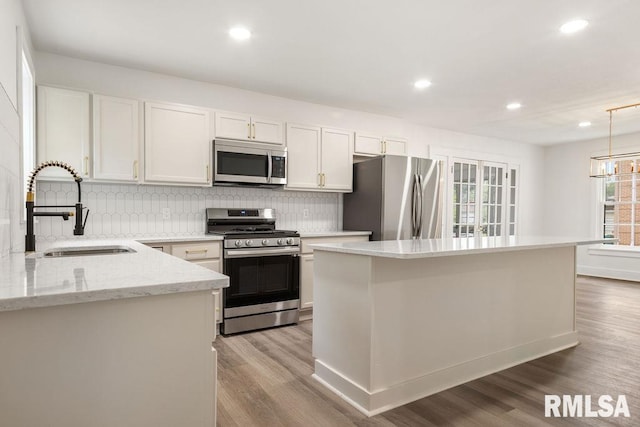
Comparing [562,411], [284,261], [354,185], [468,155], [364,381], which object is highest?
[468,155]

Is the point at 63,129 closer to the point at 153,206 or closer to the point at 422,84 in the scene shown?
the point at 153,206

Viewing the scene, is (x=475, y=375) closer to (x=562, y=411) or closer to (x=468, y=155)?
(x=562, y=411)

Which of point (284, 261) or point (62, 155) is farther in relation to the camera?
point (284, 261)

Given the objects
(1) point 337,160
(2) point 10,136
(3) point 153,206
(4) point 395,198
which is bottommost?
(3) point 153,206

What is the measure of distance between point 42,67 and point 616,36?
15.0 ft

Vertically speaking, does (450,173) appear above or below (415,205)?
above

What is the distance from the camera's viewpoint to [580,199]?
676 cm

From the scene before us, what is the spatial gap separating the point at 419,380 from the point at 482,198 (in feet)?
15.7

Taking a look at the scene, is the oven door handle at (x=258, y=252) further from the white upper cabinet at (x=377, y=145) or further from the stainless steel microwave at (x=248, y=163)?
the white upper cabinet at (x=377, y=145)

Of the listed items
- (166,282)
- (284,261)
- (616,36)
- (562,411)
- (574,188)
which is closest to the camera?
(166,282)

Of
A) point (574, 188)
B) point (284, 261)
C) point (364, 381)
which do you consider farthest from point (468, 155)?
point (364, 381)

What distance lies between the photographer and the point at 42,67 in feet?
10.3

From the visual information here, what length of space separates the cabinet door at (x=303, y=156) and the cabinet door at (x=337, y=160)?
97 mm

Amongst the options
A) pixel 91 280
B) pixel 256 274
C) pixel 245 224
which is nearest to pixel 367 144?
pixel 245 224
